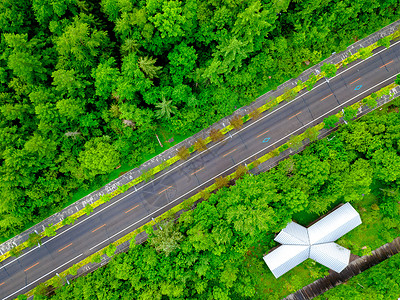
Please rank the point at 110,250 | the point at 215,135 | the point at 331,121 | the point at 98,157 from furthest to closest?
the point at 215,135
the point at 331,121
the point at 110,250
the point at 98,157

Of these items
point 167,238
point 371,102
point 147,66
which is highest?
point 147,66

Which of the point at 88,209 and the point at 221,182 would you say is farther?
the point at 88,209

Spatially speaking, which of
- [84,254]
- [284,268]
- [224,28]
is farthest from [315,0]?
[84,254]

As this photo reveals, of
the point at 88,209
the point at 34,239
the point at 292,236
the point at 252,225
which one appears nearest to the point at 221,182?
the point at 252,225

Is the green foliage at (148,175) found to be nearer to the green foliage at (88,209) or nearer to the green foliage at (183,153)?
the green foliage at (183,153)

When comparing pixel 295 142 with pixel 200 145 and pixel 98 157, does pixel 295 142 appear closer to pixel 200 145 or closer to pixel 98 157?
pixel 200 145

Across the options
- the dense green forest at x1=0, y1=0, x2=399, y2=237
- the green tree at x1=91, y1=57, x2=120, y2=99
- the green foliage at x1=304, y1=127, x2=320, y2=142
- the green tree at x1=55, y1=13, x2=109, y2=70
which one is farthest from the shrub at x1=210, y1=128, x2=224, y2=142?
the green tree at x1=55, y1=13, x2=109, y2=70

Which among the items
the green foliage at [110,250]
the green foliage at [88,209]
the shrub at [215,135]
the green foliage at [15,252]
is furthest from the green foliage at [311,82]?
the green foliage at [15,252]
